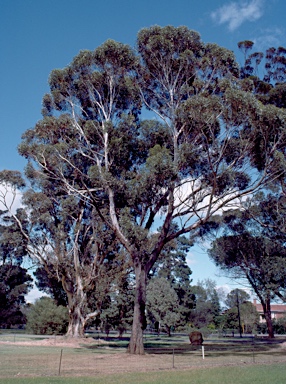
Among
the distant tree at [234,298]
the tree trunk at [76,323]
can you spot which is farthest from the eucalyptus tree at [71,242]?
the distant tree at [234,298]

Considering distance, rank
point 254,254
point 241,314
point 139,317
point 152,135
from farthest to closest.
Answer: point 241,314, point 254,254, point 152,135, point 139,317

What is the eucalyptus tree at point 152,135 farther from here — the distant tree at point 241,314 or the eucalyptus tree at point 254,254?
the distant tree at point 241,314

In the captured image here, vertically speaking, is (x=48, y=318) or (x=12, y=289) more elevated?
(x=12, y=289)

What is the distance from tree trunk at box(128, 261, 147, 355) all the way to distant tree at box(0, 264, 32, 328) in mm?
36680

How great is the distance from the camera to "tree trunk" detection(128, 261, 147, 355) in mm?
19641

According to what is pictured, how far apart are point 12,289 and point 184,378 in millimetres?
48085

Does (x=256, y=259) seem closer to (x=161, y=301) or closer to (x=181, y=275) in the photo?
(x=161, y=301)

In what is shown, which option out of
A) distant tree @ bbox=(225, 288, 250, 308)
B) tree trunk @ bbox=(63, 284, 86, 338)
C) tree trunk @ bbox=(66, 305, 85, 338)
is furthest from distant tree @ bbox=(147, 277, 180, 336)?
distant tree @ bbox=(225, 288, 250, 308)

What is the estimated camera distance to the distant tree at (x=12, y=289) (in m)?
53.1

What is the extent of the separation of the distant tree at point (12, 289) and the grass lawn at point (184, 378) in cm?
4401

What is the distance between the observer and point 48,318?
3831 cm

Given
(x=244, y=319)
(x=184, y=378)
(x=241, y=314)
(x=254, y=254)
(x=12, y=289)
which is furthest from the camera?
(x=241, y=314)

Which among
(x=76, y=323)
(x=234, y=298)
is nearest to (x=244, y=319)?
(x=234, y=298)

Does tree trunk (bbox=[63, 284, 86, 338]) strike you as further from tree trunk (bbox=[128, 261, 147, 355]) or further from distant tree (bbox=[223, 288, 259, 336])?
distant tree (bbox=[223, 288, 259, 336])
